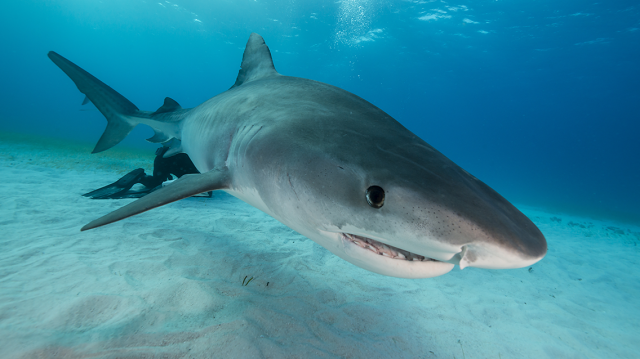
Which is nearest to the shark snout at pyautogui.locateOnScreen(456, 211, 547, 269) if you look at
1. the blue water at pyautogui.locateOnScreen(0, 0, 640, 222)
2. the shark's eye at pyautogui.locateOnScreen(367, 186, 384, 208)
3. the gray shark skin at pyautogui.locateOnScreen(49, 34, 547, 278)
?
the gray shark skin at pyautogui.locateOnScreen(49, 34, 547, 278)

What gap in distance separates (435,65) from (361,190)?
5189 cm

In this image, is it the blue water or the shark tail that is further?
the blue water

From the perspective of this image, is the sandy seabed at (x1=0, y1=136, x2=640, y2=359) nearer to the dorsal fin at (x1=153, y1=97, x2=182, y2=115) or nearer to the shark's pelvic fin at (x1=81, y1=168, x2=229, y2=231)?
the shark's pelvic fin at (x1=81, y1=168, x2=229, y2=231)

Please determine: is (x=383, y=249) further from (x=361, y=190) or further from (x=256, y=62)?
(x=256, y=62)

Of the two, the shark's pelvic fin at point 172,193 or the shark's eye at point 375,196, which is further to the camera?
the shark's pelvic fin at point 172,193

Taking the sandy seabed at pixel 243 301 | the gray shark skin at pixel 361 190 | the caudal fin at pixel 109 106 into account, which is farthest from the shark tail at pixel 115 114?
the gray shark skin at pixel 361 190

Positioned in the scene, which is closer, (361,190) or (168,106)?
(361,190)

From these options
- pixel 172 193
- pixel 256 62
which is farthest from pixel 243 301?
pixel 256 62

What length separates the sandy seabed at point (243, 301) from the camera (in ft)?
5.50

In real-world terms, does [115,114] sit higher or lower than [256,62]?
lower

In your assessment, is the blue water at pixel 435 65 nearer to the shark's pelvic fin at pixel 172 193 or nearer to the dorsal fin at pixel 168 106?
the dorsal fin at pixel 168 106

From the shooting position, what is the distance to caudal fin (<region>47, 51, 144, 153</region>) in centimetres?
476

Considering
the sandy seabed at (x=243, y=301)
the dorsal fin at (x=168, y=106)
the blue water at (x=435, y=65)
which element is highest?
the blue water at (x=435, y=65)

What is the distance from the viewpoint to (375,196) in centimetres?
118
